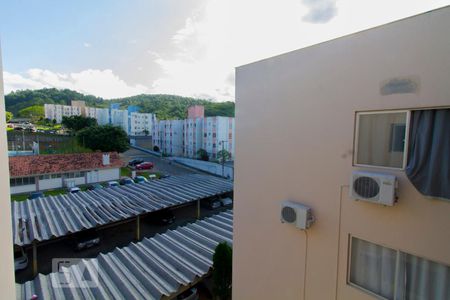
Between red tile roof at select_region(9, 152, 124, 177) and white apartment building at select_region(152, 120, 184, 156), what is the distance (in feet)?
70.7

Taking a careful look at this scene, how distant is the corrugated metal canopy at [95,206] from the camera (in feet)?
34.7

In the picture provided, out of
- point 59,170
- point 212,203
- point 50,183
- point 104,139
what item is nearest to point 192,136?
point 104,139

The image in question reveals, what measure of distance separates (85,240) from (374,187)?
14.1m

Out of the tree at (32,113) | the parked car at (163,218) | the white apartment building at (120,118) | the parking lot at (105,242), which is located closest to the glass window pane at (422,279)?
the parking lot at (105,242)

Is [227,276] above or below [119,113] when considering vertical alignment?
below

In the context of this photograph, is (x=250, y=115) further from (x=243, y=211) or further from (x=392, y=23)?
(x=392, y=23)

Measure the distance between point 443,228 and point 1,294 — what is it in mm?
3713

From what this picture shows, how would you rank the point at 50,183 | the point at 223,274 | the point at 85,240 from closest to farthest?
the point at 223,274 < the point at 85,240 < the point at 50,183

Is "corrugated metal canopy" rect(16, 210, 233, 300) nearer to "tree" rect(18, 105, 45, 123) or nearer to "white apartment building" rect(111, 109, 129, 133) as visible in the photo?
"white apartment building" rect(111, 109, 129, 133)

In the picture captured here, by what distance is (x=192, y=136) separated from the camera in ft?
151

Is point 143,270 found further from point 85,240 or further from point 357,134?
point 357,134

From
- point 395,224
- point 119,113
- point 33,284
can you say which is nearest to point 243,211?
point 395,224

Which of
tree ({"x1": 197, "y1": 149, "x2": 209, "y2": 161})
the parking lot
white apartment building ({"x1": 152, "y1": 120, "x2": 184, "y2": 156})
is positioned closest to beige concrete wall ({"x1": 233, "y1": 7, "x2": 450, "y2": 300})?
the parking lot

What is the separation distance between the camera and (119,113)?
6762 centimetres
